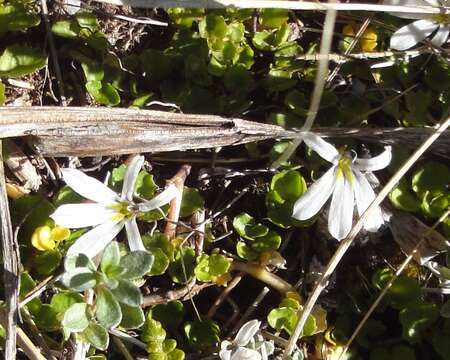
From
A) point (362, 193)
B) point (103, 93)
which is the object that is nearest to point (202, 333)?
point (362, 193)

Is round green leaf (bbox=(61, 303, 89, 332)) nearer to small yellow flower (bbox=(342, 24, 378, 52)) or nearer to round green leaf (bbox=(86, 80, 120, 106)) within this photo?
round green leaf (bbox=(86, 80, 120, 106))

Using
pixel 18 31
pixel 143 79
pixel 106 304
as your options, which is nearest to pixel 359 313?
pixel 106 304

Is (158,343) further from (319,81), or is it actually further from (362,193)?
(319,81)

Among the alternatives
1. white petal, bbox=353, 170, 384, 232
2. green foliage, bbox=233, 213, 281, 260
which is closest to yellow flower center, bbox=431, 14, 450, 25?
white petal, bbox=353, 170, 384, 232

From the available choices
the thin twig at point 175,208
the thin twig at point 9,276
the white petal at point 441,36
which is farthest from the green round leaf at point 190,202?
the white petal at point 441,36

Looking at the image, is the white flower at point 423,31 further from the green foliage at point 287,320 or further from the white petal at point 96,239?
the white petal at point 96,239

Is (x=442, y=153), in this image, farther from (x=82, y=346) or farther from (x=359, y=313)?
(x=82, y=346)
